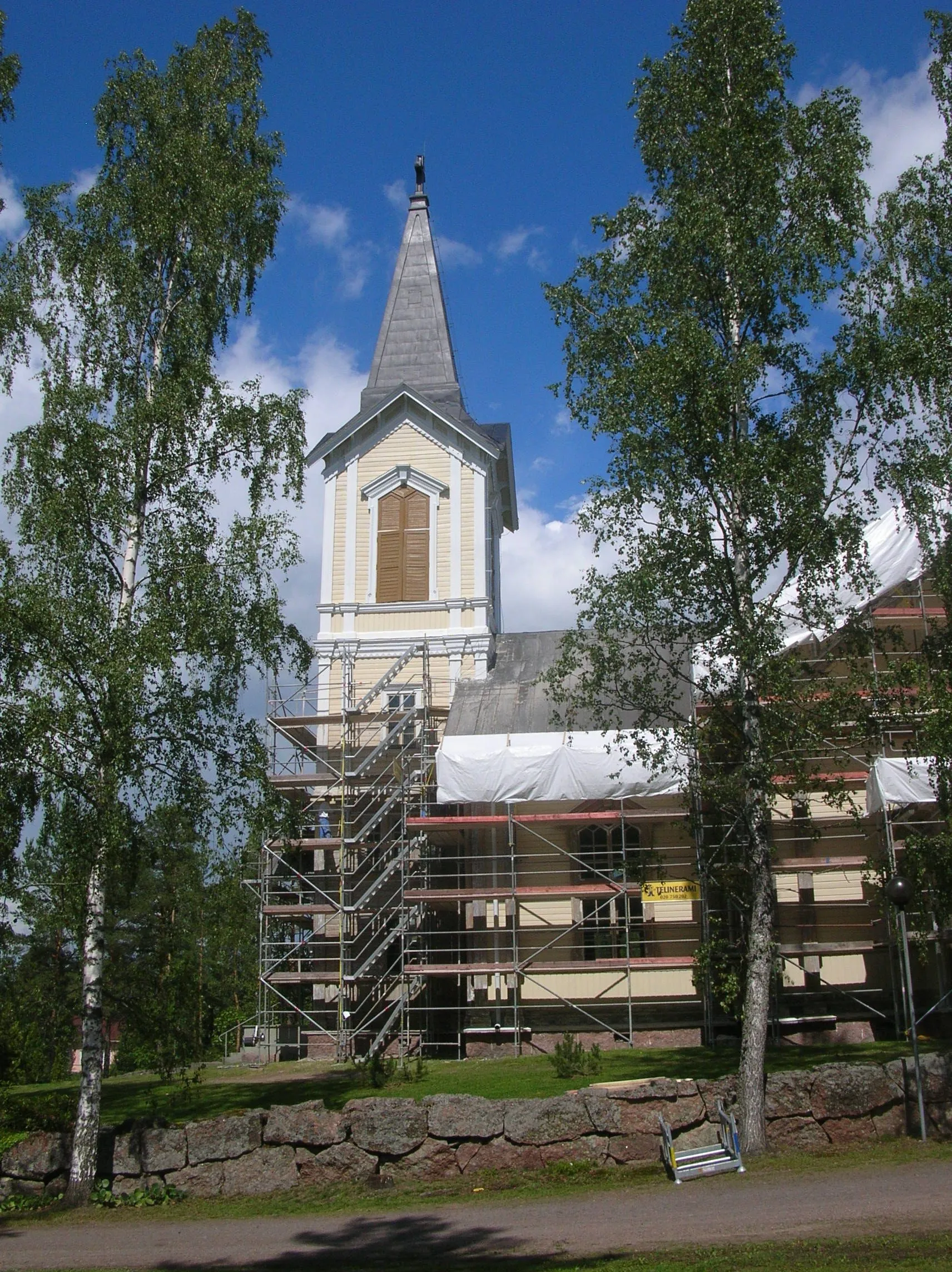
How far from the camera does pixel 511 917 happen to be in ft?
84.0

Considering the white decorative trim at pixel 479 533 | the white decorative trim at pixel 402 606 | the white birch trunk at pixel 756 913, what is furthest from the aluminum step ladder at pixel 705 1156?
the white decorative trim at pixel 479 533

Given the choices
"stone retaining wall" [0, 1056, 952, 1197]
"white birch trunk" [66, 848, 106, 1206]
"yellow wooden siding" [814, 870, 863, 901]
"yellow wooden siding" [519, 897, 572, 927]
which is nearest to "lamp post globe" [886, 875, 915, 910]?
"stone retaining wall" [0, 1056, 952, 1197]

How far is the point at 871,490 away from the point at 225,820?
947cm

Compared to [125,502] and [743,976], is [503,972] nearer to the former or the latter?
[743,976]

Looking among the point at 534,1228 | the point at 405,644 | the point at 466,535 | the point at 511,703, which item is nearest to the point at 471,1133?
the point at 534,1228

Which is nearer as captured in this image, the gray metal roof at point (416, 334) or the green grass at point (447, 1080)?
the green grass at point (447, 1080)

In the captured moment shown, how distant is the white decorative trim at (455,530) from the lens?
31.5m

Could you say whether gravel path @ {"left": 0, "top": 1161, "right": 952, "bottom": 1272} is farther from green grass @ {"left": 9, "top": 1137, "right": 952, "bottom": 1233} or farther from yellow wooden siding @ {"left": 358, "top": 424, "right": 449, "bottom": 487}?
yellow wooden siding @ {"left": 358, "top": 424, "right": 449, "bottom": 487}

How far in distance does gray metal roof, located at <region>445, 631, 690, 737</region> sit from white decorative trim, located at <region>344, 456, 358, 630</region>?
4.57 metres

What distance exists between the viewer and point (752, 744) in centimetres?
A: 1466

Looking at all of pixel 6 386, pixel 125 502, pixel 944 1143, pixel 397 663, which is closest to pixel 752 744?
pixel 944 1143

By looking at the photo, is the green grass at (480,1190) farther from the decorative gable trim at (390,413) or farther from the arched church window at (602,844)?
the decorative gable trim at (390,413)

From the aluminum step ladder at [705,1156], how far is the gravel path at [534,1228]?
136 millimetres

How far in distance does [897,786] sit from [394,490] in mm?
16468
